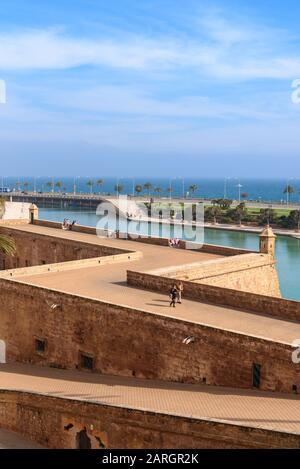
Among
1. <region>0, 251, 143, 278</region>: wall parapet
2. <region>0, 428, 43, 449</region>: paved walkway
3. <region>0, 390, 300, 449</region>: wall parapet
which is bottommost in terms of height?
<region>0, 428, 43, 449</region>: paved walkway

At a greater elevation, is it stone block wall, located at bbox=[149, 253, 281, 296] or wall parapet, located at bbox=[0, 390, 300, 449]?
stone block wall, located at bbox=[149, 253, 281, 296]

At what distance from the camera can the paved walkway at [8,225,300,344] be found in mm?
14336

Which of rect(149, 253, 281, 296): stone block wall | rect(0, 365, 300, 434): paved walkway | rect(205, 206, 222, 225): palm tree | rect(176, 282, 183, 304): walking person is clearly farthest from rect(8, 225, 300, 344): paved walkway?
rect(205, 206, 222, 225): palm tree

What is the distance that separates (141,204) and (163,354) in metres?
87.9

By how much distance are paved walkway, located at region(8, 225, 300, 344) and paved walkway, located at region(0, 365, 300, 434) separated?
156 cm

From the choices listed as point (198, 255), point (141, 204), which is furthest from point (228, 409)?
point (141, 204)

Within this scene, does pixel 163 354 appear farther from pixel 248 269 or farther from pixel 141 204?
pixel 141 204

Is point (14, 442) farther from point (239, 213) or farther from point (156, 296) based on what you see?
point (239, 213)

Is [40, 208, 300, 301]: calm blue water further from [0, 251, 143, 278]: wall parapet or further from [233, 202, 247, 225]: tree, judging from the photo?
[0, 251, 143, 278]: wall parapet

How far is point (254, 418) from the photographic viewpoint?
10680 mm

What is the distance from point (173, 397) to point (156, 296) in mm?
5509

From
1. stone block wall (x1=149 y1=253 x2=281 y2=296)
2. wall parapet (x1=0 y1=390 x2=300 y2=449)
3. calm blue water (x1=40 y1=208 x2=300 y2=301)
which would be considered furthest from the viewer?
calm blue water (x1=40 y1=208 x2=300 y2=301)

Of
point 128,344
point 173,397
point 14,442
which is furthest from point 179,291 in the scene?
point 14,442

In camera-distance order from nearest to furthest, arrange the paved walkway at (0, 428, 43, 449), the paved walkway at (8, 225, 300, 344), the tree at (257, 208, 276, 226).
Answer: the paved walkway at (0, 428, 43, 449) < the paved walkway at (8, 225, 300, 344) < the tree at (257, 208, 276, 226)
